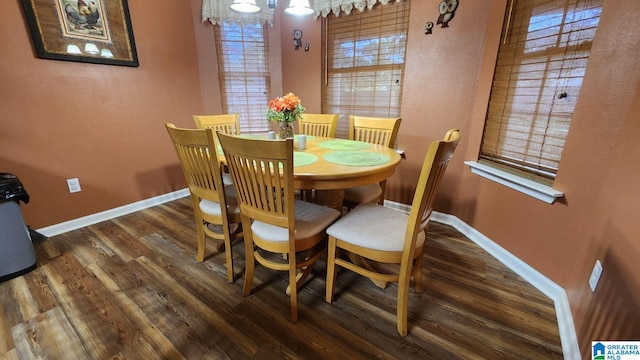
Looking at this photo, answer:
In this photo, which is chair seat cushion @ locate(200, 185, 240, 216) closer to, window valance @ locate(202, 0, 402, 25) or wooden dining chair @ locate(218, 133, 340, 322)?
wooden dining chair @ locate(218, 133, 340, 322)

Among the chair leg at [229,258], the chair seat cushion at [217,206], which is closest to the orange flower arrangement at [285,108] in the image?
the chair seat cushion at [217,206]

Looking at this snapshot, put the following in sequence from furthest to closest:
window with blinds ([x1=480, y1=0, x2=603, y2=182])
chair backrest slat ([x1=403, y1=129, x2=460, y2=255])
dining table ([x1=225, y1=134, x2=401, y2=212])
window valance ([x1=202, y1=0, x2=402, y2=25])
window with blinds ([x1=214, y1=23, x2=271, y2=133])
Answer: window with blinds ([x1=214, y1=23, x2=271, y2=133]) → window valance ([x1=202, y1=0, x2=402, y2=25]) → window with blinds ([x1=480, y1=0, x2=603, y2=182]) → dining table ([x1=225, y1=134, x2=401, y2=212]) → chair backrest slat ([x1=403, y1=129, x2=460, y2=255])

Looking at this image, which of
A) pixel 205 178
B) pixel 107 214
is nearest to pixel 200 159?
pixel 205 178

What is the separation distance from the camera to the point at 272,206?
4.17ft

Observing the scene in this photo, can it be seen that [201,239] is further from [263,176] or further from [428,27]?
[428,27]

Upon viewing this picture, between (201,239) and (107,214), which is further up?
(201,239)

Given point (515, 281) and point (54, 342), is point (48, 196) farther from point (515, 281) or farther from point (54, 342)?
point (515, 281)

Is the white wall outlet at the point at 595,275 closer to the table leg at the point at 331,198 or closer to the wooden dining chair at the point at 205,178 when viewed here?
the table leg at the point at 331,198

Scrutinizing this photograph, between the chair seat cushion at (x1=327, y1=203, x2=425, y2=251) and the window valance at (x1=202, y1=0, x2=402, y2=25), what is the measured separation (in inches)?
84.7

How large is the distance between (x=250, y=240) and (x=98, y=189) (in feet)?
6.54

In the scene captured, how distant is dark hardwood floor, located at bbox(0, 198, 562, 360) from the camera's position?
4.11 ft

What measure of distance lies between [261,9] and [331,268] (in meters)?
2.74

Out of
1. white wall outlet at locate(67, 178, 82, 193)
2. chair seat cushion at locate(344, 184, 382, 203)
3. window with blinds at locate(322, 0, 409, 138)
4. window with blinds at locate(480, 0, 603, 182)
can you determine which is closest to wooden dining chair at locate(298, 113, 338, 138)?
window with blinds at locate(322, 0, 409, 138)

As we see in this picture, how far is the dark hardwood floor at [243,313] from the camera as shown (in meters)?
1.25
